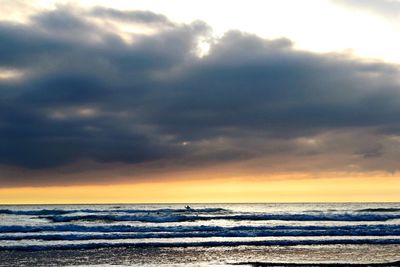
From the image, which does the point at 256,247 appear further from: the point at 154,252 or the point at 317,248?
the point at 154,252

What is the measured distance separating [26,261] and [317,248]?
14050mm

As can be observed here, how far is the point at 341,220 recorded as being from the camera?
1912 inches

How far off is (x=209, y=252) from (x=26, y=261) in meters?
8.30

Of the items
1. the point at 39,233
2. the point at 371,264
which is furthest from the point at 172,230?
the point at 371,264

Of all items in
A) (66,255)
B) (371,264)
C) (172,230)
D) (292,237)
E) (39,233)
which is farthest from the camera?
(172,230)

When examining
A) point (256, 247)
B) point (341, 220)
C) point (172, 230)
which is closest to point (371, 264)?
point (256, 247)

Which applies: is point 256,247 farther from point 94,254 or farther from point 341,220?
point 341,220

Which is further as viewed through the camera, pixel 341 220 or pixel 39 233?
pixel 341 220

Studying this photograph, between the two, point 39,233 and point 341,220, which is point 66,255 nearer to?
point 39,233

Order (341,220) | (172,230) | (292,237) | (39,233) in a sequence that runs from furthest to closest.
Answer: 1. (341,220)
2. (172,230)
3. (39,233)
4. (292,237)

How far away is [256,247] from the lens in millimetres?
27328

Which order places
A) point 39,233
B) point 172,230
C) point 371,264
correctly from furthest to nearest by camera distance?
point 172,230, point 39,233, point 371,264

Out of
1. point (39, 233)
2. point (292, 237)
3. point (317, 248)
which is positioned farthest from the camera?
point (39, 233)

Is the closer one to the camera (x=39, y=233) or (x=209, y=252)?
(x=209, y=252)
